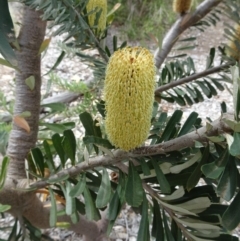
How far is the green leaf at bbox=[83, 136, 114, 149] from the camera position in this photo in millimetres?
305

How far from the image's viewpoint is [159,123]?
0.35m

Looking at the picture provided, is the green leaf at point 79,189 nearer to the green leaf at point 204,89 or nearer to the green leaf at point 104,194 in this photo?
the green leaf at point 104,194

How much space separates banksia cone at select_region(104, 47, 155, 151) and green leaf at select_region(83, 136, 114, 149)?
0.08 feet

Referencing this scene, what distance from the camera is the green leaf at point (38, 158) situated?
0.38 m

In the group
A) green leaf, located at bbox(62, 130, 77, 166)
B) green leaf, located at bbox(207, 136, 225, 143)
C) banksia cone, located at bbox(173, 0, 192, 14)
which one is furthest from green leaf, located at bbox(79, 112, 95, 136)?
banksia cone, located at bbox(173, 0, 192, 14)

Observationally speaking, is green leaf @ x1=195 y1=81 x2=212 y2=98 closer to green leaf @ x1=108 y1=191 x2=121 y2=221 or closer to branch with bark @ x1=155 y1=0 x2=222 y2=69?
branch with bark @ x1=155 y1=0 x2=222 y2=69

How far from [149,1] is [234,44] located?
6.55 feet

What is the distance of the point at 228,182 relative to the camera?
24 centimetres

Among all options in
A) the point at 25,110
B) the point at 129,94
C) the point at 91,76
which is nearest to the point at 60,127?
the point at 25,110

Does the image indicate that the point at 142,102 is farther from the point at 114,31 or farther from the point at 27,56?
the point at 114,31

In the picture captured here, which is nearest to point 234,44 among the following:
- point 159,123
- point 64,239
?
point 159,123

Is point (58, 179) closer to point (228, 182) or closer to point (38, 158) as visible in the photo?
point (38, 158)

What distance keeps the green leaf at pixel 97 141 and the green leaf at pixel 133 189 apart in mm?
25

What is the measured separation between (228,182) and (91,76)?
1.27m
